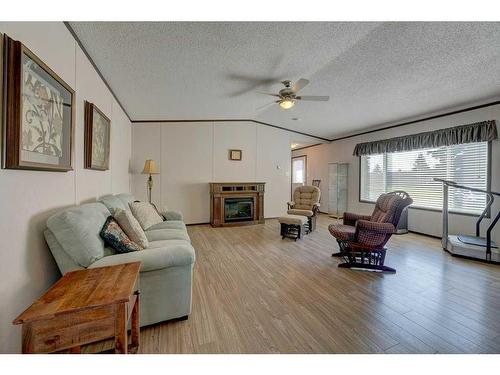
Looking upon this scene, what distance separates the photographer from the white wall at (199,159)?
5301 mm

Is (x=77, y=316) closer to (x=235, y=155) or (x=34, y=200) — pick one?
(x=34, y=200)

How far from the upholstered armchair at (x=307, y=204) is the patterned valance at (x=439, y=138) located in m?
1.97

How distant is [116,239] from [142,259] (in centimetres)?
35

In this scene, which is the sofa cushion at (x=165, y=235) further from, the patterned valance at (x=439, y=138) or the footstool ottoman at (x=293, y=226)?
the patterned valance at (x=439, y=138)

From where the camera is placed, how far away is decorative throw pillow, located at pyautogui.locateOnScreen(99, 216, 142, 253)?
1.76 meters

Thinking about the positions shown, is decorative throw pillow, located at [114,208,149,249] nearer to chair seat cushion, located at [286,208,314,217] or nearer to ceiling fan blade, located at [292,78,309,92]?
ceiling fan blade, located at [292,78,309,92]

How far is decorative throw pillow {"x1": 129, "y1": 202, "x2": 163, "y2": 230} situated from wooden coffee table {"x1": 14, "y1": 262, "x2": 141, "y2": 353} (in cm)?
174

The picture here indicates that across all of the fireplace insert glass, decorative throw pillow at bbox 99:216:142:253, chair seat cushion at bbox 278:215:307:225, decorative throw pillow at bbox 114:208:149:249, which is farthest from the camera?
the fireplace insert glass

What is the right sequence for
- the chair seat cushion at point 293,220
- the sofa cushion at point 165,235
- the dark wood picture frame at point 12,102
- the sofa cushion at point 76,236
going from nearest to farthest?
the dark wood picture frame at point 12,102 < the sofa cushion at point 76,236 < the sofa cushion at point 165,235 < the chair seat cushion at point 293,220

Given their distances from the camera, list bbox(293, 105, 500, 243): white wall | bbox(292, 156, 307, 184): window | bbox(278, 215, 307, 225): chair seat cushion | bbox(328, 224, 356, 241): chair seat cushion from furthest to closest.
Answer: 1. bbox(292, 156, 307, 184): window
2. bbox(278, 215, 307, 225): chair seat cushion
3. bbox(293, 105, 500, 243): white wall
4. bbox(328, 224, 356, 241): chair seat cushion

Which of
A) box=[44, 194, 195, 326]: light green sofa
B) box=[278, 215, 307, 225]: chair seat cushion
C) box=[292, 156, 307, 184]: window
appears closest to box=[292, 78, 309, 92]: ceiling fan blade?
box=[278, 215, 307, 225]: chair seat cushion

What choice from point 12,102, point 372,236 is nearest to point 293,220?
point 372,236

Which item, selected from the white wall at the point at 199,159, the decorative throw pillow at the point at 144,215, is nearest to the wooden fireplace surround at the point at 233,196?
the white wall at the point at 199,159

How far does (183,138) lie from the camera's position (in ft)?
18.0
